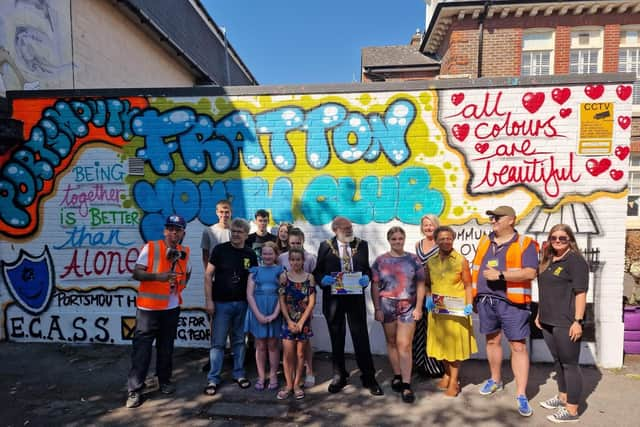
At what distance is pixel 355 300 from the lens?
3.99m

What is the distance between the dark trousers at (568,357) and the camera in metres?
3.38

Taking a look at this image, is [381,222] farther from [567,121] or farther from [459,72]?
[459,72]

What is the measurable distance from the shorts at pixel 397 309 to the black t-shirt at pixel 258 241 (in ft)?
5.03

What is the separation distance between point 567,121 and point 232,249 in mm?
4380

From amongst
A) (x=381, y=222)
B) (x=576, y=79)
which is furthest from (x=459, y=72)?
(x=381, y=222)

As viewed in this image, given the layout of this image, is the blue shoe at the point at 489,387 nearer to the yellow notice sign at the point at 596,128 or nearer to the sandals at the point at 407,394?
the sandals at the point at 407,394

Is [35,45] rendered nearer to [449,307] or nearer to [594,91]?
[449,307]

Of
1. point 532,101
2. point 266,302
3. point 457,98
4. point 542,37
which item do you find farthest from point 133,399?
point 542,37

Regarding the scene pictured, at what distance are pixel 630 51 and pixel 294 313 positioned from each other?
14802mm

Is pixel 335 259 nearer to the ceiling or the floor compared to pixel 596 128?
nearer to the floor

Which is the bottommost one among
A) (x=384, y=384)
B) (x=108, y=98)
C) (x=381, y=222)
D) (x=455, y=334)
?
(x=384, y=384)

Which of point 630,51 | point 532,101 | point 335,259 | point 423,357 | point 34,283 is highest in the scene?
point 630,51

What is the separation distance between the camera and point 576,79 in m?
4.67

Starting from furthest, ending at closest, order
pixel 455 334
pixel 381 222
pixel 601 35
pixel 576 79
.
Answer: pixel 601 35, pixel 381 222, pixel 576 79, pixel 455 334
